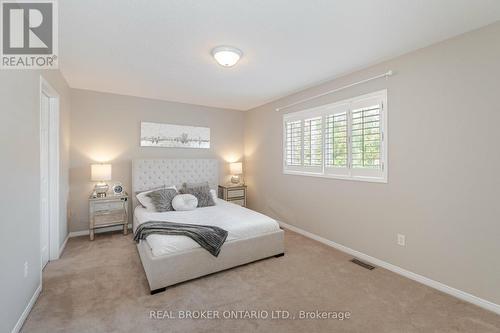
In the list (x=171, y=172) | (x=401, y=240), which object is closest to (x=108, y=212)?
(x=171, y=172)

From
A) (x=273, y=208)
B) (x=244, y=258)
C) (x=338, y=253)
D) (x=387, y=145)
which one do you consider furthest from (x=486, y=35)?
(x=273, y=208)

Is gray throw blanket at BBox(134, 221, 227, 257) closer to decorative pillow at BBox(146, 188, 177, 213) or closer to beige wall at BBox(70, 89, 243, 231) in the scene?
decorative pillow at BBox(146, 188, 177, 213)

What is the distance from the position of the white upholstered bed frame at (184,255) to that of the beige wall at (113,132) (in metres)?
0.31

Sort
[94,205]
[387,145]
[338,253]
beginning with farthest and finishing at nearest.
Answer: [94,205], [338,253], [387,145]

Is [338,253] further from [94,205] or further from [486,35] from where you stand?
[94,205]

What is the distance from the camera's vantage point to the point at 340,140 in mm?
3426

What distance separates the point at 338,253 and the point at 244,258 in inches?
55.6

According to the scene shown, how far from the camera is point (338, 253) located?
130 inches

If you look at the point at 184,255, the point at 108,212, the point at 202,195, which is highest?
the point at 202,195

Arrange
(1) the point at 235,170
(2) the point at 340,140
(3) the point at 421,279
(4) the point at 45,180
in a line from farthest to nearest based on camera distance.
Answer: (1) the point at 235,170 < (2) the point at 340,140 < (4) the point at 45,180 < (3) the point at 421,279

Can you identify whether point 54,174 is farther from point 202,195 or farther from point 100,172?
point 202,195

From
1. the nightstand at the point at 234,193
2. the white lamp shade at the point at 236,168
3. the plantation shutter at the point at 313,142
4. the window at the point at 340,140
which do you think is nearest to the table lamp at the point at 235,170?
the white lamp shade at the point at 236,168

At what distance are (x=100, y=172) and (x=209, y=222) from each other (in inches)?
89.0

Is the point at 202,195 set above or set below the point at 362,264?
above
